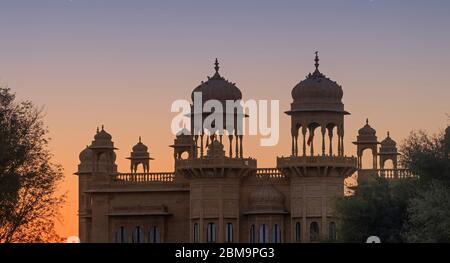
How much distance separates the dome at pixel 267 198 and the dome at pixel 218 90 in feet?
17.4

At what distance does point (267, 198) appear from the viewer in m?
104

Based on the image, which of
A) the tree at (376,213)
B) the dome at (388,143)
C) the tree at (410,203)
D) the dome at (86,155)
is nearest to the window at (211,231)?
the dome at (86,155)

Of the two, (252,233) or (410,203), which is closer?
(410,203)

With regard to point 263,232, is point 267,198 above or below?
above

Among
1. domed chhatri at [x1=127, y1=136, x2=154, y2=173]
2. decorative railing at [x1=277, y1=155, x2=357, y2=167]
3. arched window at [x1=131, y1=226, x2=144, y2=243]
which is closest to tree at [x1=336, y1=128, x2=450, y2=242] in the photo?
decorative railing at [x1=277, y1=155, x2=357, y2=167]

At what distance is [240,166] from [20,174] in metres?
42.7

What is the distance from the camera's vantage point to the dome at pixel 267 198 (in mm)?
103750

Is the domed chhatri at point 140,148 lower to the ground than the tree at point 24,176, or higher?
higher

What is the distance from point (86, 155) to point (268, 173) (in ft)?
49.7

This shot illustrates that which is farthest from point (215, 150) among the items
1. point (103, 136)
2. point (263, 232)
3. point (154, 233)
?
point (103, 136)

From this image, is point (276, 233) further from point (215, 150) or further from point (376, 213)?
point (376, 213)

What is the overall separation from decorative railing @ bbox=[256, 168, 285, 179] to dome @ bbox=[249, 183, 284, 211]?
129 centimetres

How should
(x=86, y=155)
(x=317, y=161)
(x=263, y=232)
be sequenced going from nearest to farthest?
(x=317, y=161)
(x=263, y=232)
(x=86, y=155)

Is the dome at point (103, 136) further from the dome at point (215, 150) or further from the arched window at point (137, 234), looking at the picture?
the dome at point (215, 150)
